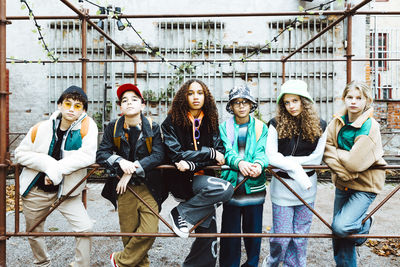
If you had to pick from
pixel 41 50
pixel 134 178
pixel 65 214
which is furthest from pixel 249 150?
pixel 41 50

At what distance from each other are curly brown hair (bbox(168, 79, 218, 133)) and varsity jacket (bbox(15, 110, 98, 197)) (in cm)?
72

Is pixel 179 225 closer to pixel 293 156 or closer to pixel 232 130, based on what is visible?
pixel 232 130

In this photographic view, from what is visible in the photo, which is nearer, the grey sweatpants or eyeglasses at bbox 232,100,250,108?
the grey sweatpants

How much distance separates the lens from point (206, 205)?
221cm

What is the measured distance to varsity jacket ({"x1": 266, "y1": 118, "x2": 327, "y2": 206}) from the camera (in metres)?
2.29

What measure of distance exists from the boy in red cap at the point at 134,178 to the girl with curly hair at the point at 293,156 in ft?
3.13

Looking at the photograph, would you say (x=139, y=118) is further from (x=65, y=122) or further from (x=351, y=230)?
(x=351, y=230)

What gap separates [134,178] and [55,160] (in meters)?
0.65

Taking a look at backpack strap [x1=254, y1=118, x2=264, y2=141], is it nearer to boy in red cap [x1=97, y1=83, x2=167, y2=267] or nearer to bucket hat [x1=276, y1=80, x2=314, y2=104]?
bucket hat [x1=276, y1=80, x2=314, y2=104]

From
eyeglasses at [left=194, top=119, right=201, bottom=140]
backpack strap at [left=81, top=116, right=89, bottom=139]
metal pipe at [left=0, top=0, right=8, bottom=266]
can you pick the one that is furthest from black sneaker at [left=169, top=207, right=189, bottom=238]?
metal pipe at [left=0, top=0, right=8, bottom=266]

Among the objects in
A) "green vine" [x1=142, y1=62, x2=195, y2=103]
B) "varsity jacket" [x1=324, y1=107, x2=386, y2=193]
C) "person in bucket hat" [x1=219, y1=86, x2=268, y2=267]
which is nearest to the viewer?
"varsity jacket" [x1=324, y1=107, x2=386, y2=193]

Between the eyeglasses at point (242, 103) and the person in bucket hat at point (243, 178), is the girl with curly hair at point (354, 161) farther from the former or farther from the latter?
the eyeglasses at point (242, 103)

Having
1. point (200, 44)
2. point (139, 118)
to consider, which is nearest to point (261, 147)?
point (139, 118)

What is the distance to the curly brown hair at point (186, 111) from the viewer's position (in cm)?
235
